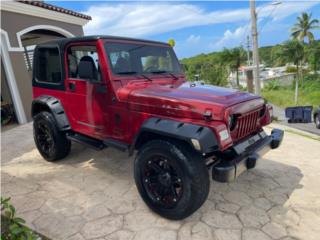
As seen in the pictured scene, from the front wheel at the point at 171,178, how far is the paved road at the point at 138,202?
8.4 inches

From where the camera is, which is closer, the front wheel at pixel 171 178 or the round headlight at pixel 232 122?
the front wheel at pixel 171 178

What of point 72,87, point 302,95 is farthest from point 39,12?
point 302,95

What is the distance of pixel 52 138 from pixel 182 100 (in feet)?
8.92

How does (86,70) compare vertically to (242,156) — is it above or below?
above

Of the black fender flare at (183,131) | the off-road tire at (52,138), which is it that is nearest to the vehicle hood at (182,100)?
the black fender flare at (183,131)

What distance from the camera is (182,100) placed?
313 cm

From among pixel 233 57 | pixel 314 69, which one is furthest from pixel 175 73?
pixel 314 69

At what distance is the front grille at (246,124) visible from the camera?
3270 mm

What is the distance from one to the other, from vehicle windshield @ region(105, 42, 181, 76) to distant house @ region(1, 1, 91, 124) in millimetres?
6304

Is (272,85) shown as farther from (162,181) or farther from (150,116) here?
(162,181)

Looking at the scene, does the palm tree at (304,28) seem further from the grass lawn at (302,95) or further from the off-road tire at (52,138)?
the off-road tire at (52,138)

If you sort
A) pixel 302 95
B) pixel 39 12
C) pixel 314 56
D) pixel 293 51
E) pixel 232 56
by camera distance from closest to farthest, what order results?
pixel 39 12, pixel 293 51, pixel 302 95, pixel 314 56, pixel 232 56

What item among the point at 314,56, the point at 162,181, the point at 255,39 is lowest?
the point at 314,56

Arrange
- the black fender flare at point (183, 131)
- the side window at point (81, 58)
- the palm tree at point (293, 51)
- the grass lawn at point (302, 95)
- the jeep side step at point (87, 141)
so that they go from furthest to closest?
the palm tree at point (293, 51), the grass lawn at point (302, 95), the jeep side step at point (87, 141), the side window at point (81, 58), the black fender flare at point (183, 131)
